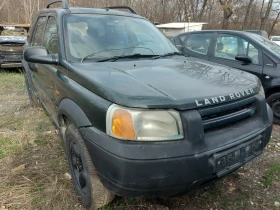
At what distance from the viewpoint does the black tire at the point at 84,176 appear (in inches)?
78.1

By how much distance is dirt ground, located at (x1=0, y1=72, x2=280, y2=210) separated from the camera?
231cm

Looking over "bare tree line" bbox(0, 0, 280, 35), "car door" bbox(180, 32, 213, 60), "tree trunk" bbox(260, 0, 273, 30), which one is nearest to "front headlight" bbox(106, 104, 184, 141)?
"car door" bbox(180, 32, 213, 60)

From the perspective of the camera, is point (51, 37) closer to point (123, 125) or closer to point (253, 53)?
point (123, 125)

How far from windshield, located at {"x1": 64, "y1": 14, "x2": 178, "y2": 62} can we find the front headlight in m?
1.05

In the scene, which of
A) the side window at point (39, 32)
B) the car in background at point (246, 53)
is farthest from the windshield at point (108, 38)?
the side window at point (39, 32)

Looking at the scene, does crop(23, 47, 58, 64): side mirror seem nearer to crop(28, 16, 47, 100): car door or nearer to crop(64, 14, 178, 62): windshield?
crop(64, 14, 178, 62): windshield

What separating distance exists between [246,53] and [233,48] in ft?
0.94

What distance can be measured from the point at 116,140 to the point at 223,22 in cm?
2602

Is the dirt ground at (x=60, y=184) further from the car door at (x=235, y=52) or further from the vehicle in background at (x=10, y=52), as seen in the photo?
the vehicle in background at (x=10, y=52)

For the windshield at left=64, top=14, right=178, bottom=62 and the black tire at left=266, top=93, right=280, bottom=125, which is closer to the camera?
the windshield at left=64, top=14, right=178, bottom=62

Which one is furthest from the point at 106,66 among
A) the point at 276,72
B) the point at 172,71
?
the point at 276,72

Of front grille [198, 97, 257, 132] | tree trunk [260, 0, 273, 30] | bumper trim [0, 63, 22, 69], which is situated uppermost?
tree trunk [260, 0, 273, 30]

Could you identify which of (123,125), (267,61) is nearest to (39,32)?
(123,125)

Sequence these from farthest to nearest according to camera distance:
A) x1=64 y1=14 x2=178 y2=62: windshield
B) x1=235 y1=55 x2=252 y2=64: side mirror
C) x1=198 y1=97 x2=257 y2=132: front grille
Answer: x1=235 y1=55 x2=252 y2=64: side mirror
x1=64 y1=14 x2=178 y2=62: windshield
x1=198 y1=97 x2=257 y2=132: front grille
